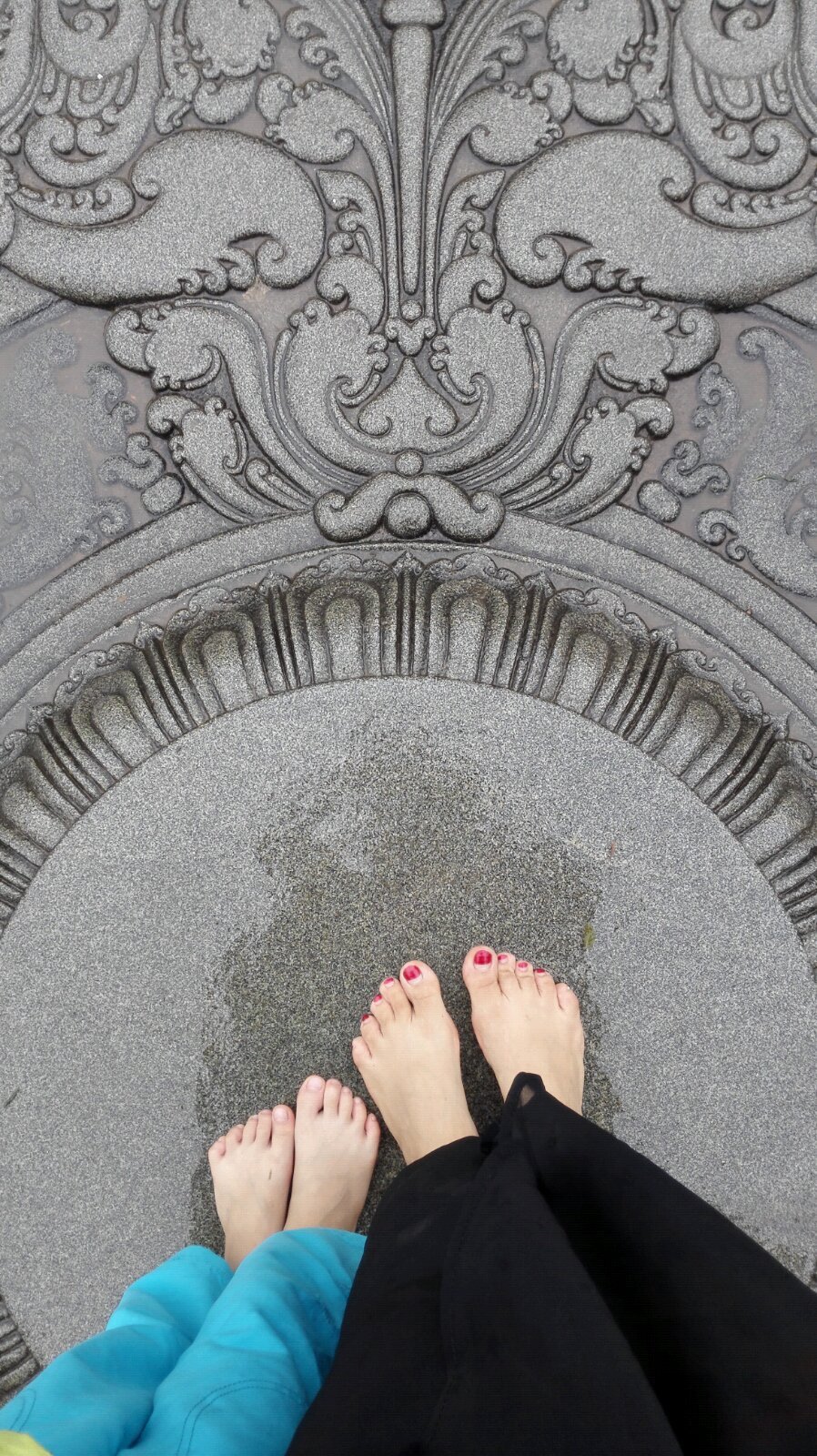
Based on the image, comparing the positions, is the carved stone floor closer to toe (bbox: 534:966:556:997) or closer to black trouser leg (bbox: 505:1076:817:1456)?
toe (bbox: 534:966:556:997)

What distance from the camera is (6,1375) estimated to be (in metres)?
0.92

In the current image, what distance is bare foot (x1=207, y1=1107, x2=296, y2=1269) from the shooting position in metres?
0.94

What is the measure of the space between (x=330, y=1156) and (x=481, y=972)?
261 millimetres

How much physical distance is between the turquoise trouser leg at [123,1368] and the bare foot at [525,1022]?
0.36 m

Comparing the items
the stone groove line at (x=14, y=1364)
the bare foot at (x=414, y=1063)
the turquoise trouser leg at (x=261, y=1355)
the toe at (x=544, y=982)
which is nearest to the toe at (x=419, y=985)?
the bare foot at (x=414, y=1063)

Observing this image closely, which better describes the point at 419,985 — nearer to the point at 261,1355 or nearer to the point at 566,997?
the point at 566,997

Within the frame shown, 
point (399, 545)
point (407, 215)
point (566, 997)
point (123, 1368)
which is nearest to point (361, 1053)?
point (566, 997)

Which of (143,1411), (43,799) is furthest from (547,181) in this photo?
(143,1411)

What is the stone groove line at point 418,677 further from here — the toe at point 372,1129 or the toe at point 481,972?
the toe at point 372,1129

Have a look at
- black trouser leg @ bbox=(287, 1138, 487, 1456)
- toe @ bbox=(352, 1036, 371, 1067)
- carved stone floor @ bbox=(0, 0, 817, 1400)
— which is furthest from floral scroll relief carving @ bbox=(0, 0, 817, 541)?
black trouser leg @ bbox=(287, 1138, 487, 1456)

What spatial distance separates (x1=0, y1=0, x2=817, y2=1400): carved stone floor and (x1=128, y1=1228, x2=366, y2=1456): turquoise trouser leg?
0.16 metres

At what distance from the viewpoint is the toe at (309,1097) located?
3.24ft

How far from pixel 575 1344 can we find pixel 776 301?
1.08m

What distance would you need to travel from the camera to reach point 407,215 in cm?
105
